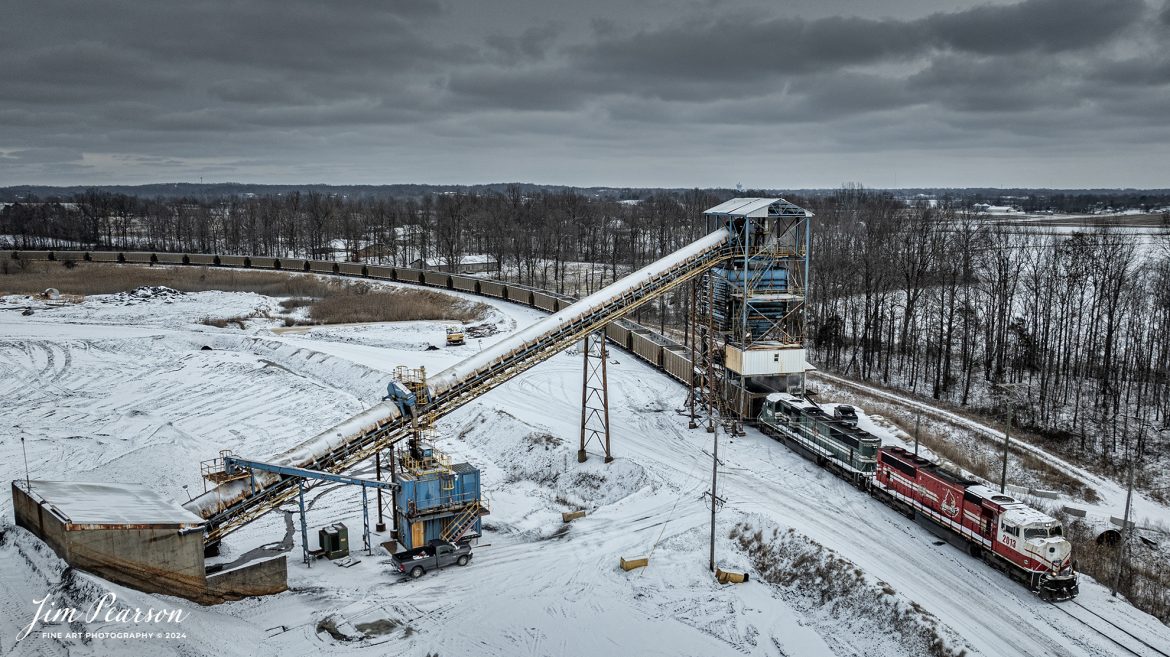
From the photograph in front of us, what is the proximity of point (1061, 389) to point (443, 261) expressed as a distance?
96814 mm

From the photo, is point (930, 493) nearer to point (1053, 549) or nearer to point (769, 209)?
point (1053, 549)

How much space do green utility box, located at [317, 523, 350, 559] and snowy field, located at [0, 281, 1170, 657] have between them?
745mm

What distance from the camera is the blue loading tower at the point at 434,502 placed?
27.6 m

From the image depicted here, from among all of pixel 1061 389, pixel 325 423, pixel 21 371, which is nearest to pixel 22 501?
pixel 325 423

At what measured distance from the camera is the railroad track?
20.5 m

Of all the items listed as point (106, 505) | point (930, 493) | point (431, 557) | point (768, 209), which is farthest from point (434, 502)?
point (768, 209)

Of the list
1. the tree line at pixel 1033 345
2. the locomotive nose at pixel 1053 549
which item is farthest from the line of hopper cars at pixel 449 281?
the tree line at pixel 1033 345

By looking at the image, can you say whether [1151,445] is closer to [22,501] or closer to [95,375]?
[22,501]

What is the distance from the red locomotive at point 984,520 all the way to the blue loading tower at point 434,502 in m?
17.6

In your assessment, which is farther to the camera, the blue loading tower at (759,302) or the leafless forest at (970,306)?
the leafless forest at (970,306)

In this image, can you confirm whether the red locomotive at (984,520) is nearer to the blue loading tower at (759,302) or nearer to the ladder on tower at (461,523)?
the blue loading tower at (759,302)

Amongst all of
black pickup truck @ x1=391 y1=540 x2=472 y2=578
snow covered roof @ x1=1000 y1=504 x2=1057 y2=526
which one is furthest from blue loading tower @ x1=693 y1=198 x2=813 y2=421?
black pickup truck @ x1=391 y1=540 x2=472 y2=578

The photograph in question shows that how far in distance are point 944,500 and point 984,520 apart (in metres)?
2.07

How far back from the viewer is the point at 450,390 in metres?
30.6
